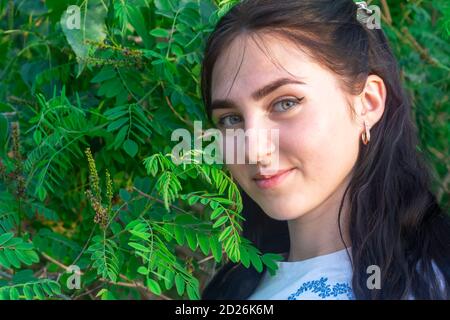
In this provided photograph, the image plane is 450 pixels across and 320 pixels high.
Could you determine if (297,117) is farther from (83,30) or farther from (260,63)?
(83,30)

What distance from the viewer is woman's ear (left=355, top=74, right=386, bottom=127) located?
5.69 ft

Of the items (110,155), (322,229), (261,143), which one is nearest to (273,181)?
(261,143)

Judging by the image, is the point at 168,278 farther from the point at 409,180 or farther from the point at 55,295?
the point at 409,180

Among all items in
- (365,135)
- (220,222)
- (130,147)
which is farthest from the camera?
(130,147)

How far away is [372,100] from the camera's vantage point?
5.76 feet

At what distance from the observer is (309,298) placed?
5.42ft

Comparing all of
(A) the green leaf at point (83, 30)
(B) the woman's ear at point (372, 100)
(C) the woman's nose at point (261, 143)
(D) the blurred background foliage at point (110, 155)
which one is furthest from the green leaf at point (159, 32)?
(B) the woman's ear at point (372, 100)

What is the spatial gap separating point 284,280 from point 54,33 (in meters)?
0.90

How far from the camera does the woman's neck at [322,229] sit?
5.76 ft

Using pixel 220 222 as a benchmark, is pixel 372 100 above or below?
above

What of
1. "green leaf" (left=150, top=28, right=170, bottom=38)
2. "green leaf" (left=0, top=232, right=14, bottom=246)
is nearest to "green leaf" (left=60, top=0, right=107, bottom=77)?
"green leaf" (left=150, top=28, right=170, bottom=38)

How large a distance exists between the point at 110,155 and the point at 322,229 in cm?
59

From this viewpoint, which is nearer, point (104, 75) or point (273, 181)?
point (273, 181)

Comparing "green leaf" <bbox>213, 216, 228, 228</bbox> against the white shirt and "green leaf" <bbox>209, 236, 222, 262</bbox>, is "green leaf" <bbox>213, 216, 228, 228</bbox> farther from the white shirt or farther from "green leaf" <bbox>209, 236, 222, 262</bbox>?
the white shirt
